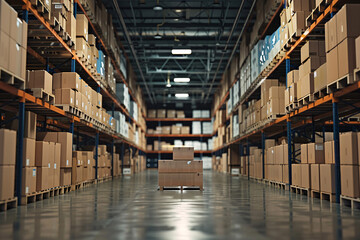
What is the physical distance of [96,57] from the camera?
12023 millimetres

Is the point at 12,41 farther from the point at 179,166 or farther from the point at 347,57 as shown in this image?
the point at 179,166

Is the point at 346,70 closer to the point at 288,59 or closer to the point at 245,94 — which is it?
the point at 288,59

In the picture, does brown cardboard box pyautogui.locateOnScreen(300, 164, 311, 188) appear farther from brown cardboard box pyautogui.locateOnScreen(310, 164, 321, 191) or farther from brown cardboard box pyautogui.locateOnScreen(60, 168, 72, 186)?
brown cardboard box pyautogui.locateOnScreen(60, 168, 72, 186)

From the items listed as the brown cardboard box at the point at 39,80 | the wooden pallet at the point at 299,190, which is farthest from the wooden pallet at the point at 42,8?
the wooden pallet at the point at 299,190

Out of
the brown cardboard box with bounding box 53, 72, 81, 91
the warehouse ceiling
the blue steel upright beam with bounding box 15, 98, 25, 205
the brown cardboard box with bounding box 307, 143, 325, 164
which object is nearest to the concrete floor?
the blue steel upright beam with bounding box 15, 98, 25, 205

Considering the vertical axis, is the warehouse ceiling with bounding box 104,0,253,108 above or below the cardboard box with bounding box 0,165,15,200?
above

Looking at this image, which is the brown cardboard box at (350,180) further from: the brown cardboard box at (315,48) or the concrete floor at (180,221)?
the brown cardboard box at (315,48)

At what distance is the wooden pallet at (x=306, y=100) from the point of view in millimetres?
7559

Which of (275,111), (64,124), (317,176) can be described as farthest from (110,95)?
(317,176)

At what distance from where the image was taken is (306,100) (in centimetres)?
786

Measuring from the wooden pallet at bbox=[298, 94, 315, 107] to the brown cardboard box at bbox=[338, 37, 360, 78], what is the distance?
153 centimetres

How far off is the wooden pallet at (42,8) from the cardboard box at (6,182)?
2791 millimetres

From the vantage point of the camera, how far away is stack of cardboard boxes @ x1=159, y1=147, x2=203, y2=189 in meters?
9.93

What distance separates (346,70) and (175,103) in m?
28.2
